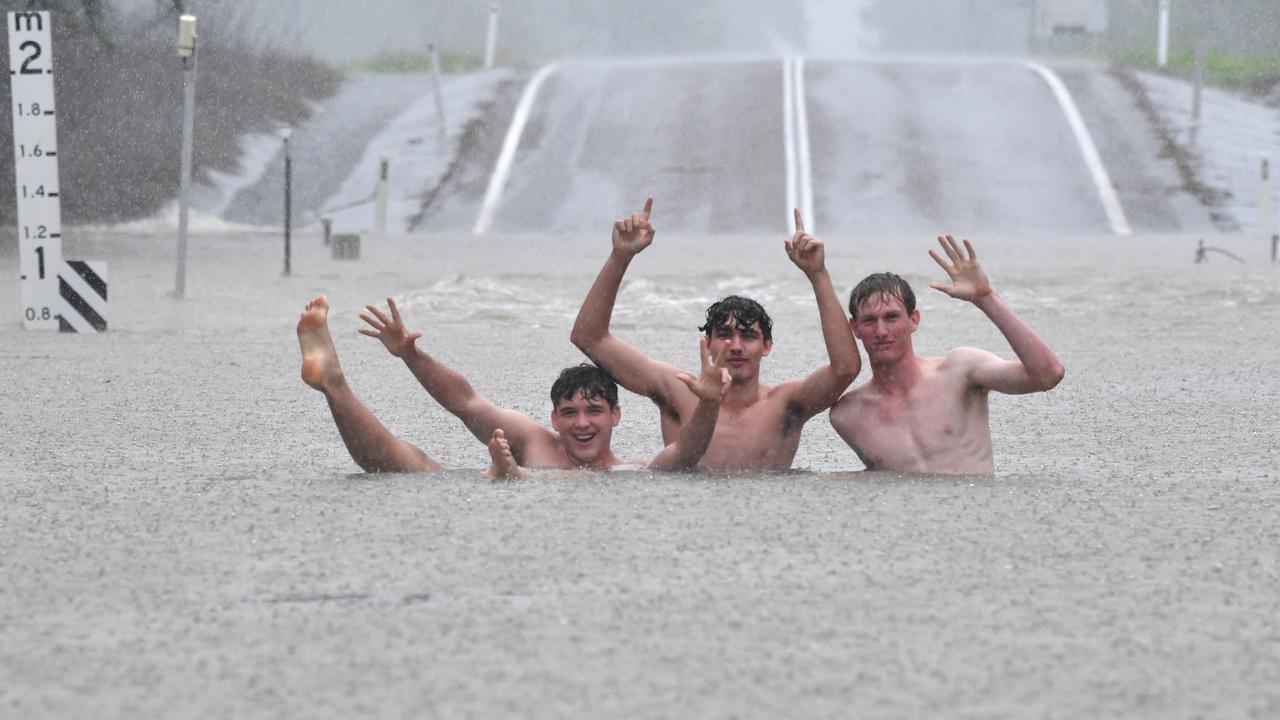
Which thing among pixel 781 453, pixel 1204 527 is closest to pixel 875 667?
pixel 1204 527

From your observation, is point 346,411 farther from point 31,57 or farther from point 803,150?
point 803,150

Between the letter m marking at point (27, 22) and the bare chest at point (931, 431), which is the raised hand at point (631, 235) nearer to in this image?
the bare chest at point (931, 431)

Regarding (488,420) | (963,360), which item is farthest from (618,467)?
(963,360)

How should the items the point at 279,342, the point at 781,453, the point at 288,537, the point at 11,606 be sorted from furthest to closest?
the point at 279,342, the point at 781,453, the point at 288,537, the point at 11,606

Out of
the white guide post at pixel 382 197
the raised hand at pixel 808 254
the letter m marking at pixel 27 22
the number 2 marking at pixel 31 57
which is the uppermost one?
the letter m marking at pixel 27 22

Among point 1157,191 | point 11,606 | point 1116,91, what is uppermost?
point 1116,91

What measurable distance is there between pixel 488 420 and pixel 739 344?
1149mm

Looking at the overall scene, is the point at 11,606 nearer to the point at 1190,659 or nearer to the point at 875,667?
the point at 875,667

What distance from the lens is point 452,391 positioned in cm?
704

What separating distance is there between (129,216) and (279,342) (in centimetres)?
1364

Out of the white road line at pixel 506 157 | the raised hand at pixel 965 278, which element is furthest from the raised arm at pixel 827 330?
the white road line at pixel 506 157

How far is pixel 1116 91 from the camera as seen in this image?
32.0 metres

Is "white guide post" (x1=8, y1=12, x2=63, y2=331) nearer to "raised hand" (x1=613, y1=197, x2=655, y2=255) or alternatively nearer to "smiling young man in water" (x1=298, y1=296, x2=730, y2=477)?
"smiling young man in water" (x1=298, y1=296, x2=730, y2=477)

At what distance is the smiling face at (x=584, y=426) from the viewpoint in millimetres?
6742
